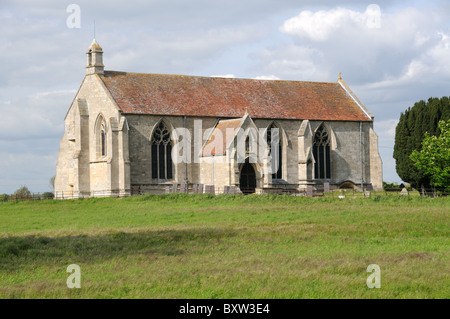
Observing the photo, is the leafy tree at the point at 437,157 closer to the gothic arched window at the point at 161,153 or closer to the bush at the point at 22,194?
the gothic arched window at the point at 161,153

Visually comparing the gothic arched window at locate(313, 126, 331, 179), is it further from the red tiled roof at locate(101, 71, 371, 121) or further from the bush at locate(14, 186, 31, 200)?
the bush at locate(14, 186, 31, 200)

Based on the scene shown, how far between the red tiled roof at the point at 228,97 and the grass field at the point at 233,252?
15.9 m

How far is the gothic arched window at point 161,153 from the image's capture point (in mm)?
57031

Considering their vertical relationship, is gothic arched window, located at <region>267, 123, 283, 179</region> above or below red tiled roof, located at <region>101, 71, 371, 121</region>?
below

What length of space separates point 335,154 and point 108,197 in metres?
21.4

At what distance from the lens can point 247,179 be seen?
57812mm

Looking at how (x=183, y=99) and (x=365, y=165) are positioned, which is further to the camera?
(x=365, y=165)

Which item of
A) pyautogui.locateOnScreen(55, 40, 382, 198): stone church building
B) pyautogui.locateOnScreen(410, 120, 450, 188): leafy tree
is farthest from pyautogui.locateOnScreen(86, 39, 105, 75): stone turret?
pyautogui.locateOnScreen(410, 120, 450, 188): leafy tree

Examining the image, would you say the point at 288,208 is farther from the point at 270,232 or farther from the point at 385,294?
the point at 385,294

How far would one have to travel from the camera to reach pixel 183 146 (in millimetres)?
57812

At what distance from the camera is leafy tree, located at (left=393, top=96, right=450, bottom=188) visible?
61.6 metres

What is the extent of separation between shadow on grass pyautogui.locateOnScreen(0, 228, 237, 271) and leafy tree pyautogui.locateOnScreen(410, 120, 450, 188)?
31056 millimetres
